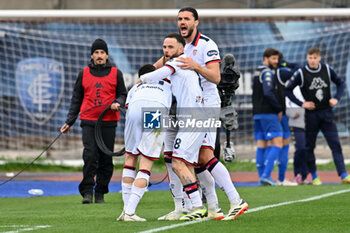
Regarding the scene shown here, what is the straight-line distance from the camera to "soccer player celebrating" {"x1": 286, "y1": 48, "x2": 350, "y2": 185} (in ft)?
41.3

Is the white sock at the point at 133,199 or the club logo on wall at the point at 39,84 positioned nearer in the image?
the white sock at the point at 133,199

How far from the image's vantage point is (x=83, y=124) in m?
9.86

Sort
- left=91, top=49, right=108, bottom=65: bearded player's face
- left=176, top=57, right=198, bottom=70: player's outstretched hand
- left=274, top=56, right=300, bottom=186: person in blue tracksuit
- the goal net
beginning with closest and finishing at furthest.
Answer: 1. left=176, top=57, right=198, bottom=70: player's outstretched hand
2. left=91, top=49, right=108, bottom=65: bearded player's face
3. left=274, top=56, right=300, bottom=186: person in blue tracksuit
4. the goal net

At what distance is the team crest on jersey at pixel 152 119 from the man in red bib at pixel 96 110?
8.33 feet

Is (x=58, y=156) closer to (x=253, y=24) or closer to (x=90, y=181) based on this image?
(x=253, y=24)

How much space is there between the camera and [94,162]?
9781 millimetres

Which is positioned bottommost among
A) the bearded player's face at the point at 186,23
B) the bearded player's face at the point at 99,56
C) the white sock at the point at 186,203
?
the white sock at the point at 186,203

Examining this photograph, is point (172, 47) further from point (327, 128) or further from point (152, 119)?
point (327, 128)

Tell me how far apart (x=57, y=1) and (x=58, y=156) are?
15.1 meters

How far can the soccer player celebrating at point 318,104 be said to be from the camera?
41.3 ft

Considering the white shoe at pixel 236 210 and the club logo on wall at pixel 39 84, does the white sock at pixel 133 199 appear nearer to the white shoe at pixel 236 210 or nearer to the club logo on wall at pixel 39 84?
the white shoe at pixel 236 210

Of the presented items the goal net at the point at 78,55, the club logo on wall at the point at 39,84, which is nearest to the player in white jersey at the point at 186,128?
the goal net at the point at 78,55

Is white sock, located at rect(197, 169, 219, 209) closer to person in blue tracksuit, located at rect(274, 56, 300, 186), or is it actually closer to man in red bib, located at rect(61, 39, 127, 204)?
man in red bib, located at rect(61, 39, 127, 204)

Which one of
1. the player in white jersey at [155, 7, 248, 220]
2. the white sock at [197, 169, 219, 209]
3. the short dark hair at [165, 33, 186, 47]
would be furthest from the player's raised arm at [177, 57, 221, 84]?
the white sock at [197, 169, 219, 209]
